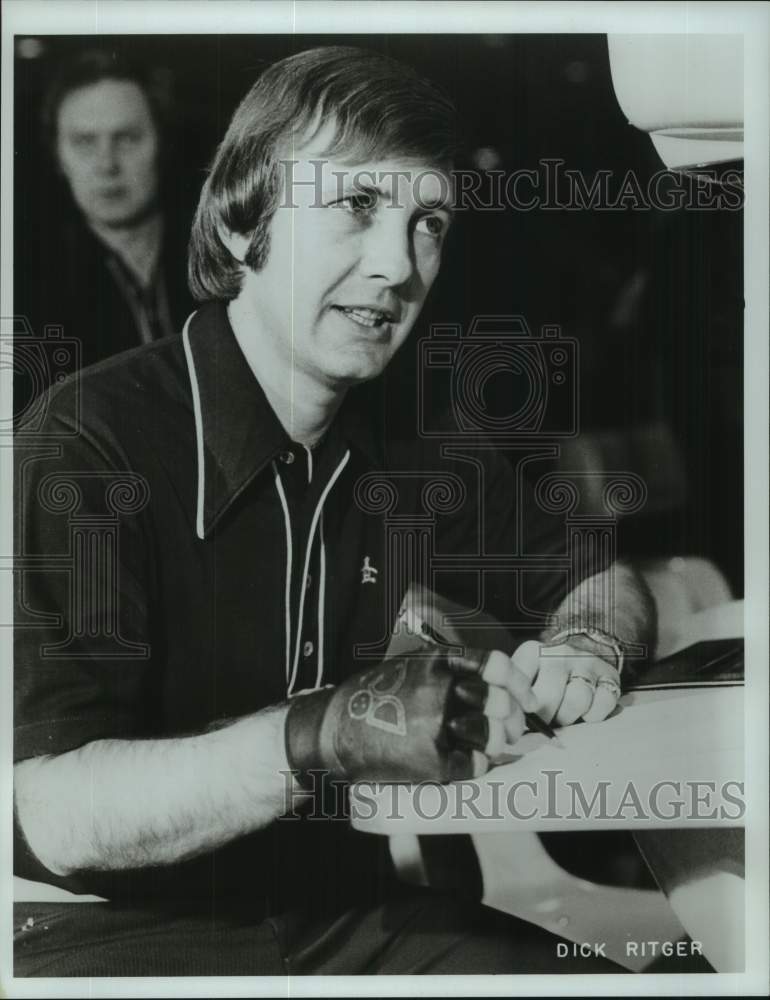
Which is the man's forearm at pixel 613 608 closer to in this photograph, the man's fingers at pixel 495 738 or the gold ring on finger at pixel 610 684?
the gold ring on finger at pixel 610 684

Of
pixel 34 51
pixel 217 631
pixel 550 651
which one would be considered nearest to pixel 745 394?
pixel 550 651

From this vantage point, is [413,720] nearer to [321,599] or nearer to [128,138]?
[321,599]

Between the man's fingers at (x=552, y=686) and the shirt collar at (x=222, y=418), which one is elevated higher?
the shirt collar at (x=222, y=418)

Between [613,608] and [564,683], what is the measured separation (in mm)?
247

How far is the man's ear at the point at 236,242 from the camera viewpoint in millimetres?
3119

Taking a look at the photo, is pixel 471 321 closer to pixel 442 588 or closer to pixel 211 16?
pixel 442 588

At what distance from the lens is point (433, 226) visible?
313 cm

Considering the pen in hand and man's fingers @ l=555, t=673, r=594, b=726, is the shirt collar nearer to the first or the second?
the pen in hand

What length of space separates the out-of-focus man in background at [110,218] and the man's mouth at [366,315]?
43cm

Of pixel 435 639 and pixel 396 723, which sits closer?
pixel 396 723

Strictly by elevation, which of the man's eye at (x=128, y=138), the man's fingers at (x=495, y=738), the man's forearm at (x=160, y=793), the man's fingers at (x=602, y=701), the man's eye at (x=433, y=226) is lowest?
the man's forearm at (x=160, y=793)

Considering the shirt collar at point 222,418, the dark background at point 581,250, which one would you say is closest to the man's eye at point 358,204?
the dark background at point 581,250

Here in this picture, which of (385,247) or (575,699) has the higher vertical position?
(385,247)

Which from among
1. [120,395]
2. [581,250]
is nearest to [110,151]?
[120,395]
